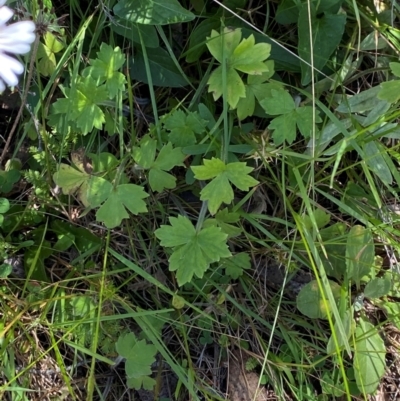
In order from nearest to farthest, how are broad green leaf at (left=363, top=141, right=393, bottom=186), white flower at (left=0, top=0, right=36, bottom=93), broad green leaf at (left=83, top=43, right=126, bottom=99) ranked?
white flower at (left=0, top=0, right=36, bottom=93) → broad green leaf at (left=83, top=43, right=126, bottom=99) → broad green leaf at (left=363, top=141, right=393, bottom=186)

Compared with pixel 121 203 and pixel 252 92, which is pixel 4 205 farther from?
pixel 252 92

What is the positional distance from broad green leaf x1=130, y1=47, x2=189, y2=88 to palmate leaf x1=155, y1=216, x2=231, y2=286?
300 millimetres

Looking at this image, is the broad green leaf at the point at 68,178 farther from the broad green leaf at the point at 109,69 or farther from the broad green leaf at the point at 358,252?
the broad green leaf at the point at 358,252

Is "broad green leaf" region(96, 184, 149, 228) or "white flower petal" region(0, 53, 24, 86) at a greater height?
"white flower petal" region(0, 53, 24, 86)

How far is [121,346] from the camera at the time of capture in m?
1.11

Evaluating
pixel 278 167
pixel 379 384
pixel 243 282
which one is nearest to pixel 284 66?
pixel 278 167

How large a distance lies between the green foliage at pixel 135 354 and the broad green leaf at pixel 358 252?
467 millimetres

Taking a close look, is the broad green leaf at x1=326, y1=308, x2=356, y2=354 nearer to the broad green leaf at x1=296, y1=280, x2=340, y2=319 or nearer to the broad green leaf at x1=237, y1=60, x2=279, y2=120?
the broad green leaf at x1=296, y1=280, x2=340, y2=319

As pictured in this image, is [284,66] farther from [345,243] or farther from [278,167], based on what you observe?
[345,243]

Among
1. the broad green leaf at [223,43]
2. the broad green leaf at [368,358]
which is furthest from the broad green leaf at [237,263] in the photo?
the broad green leaf at [223,43]

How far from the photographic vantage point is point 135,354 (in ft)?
3.65

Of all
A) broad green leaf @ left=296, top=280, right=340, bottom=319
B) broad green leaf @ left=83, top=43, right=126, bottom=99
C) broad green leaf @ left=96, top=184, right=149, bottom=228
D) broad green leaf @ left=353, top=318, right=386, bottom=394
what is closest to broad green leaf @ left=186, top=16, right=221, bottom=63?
broad green leaf @ left=83, top=43, right=126, bottom=99

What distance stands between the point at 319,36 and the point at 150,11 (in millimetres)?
348

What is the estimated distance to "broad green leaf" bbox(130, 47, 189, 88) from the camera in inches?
43.0
